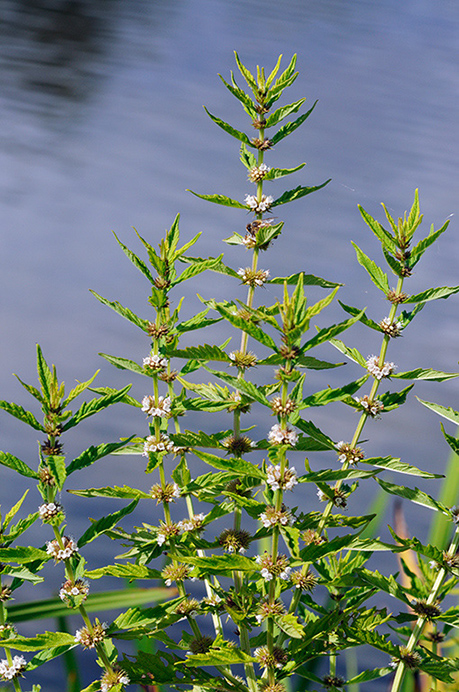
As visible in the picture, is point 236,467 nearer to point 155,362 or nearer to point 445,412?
point 155,362

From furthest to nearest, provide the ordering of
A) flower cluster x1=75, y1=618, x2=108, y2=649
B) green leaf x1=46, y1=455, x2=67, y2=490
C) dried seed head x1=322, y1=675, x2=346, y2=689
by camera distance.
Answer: dried seed head x1=322, y1=675, x2=346, y2=689 → flower cluster x1=75, y1=618, x2=108, y2=649 → green leaf x1=46, y1=455, x2=67, y2=490

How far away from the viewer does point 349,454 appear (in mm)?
988

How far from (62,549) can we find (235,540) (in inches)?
9.3

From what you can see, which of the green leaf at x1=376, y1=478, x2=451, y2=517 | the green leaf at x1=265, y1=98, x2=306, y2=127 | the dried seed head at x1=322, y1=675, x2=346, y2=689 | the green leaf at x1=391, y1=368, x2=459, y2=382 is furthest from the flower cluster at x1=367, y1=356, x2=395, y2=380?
the dried seed head at x1=322, y1=675, x2=346, y2=689

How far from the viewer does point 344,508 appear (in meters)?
1.01

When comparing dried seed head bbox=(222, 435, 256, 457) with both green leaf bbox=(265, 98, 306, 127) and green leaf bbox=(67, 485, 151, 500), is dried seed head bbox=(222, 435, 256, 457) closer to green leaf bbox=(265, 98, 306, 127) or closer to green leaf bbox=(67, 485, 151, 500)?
green leaf bbox=(67, 485, 151, 500)

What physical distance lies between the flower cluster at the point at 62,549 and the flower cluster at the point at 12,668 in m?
0.18

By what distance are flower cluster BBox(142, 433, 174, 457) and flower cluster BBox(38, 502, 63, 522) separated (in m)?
0.13

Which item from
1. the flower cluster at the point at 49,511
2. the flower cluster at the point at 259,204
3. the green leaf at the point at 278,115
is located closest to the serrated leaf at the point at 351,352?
the flower cluster at the point at 259,204

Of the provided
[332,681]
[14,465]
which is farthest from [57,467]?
[332,681]

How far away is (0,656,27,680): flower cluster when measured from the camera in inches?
35.8

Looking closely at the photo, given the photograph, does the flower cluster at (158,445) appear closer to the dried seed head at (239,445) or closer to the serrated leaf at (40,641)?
the dried seed head at (239,445)

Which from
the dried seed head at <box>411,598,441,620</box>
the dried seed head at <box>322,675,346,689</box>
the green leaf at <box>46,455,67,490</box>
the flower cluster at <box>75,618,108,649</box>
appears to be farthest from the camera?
the dried seed head at <box>322,675,346,689</box>

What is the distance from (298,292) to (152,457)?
0.27m
